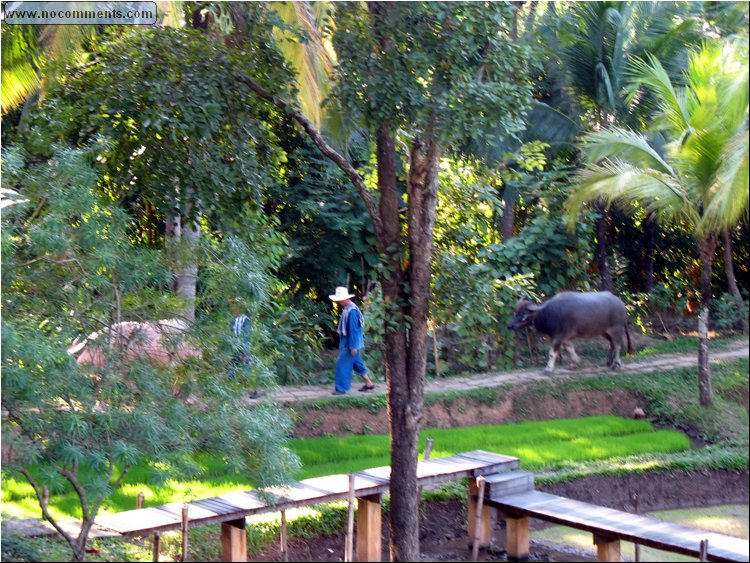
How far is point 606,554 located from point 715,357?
5154mm

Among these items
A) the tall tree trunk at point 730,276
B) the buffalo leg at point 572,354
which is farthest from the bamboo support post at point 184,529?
the buffalo leg at point 572,354

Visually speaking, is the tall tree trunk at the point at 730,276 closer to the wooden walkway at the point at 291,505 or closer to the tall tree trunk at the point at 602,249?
the tall tree trunk at the point at 602,249

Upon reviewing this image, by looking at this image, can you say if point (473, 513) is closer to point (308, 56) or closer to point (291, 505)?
point (291, 505)

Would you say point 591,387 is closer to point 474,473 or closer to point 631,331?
point 631,331

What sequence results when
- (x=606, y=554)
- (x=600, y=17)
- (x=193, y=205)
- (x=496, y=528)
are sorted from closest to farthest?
(x=193, y=205)
(x=606, y=554)
(x=496, y=528)
(x=600, y=17)

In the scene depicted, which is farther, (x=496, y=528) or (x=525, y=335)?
(x=525, y=335)

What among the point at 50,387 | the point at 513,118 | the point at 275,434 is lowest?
the point at 275,434

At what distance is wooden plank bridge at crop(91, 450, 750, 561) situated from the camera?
589 cm

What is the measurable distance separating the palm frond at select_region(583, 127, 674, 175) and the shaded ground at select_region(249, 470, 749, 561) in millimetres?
3112

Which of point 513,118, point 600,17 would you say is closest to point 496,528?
point 513,118

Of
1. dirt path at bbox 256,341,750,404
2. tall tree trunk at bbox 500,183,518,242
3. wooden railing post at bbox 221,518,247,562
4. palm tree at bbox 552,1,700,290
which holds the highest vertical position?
palm tree at bbox 552,1,700,290

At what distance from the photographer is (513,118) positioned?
634 cm

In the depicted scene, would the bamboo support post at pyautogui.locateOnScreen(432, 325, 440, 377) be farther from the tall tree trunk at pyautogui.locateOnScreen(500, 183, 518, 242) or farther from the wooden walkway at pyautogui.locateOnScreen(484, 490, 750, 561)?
the wooden walkway at pyautogui.locateOnScreen(484, 490, 750, 561)

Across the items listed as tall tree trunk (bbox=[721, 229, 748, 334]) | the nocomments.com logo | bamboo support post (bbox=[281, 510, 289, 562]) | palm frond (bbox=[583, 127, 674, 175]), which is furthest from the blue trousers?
the nocomments.com logo
